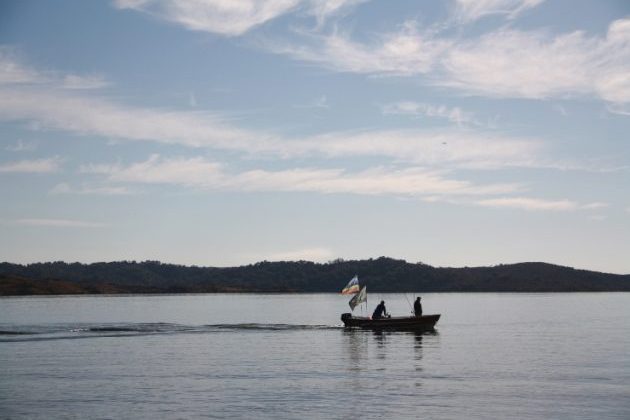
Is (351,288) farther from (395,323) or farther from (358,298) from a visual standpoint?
(395,323)

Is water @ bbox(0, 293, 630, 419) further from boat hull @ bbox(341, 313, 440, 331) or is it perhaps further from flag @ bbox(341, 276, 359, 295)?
flag @ bbox(341, 276, 359, 295)

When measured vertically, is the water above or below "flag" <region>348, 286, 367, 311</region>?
below

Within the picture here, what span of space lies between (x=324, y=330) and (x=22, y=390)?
41.6 metres

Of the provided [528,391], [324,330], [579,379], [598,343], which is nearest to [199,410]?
[528,391]

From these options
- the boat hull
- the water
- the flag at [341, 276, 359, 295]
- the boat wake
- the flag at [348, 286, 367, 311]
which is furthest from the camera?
the flag at [348, 286, 367, 311]

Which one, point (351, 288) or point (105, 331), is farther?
point (351, 288)

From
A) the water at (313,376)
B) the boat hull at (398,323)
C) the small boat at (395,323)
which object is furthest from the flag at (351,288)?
the water at (313,376)

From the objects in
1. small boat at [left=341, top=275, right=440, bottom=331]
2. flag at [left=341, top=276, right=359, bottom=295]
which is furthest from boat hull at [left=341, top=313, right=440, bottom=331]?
flag at [left=341, top=276, right=359, bottom=295]

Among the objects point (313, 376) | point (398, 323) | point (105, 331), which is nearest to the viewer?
point (313, 376)

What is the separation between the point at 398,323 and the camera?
220 feet

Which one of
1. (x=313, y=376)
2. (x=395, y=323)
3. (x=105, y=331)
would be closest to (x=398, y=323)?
(x=395, y=323)

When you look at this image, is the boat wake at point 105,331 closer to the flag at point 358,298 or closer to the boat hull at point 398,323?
the flag at point 358,298

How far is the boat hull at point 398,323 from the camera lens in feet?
220

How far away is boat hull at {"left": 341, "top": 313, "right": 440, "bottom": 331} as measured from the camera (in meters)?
67.2
